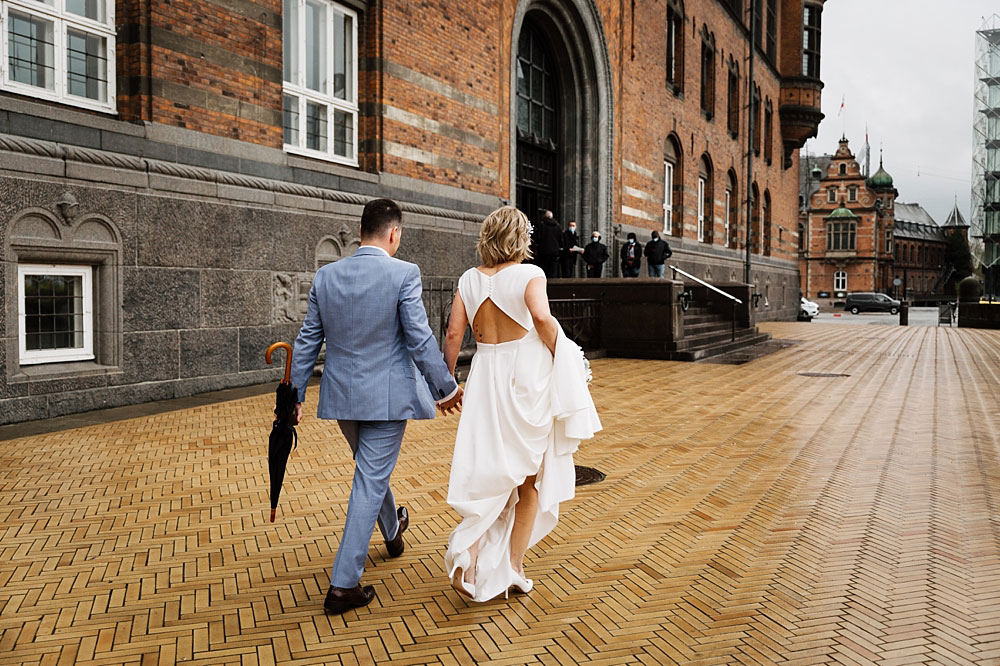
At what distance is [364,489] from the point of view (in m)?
3.67

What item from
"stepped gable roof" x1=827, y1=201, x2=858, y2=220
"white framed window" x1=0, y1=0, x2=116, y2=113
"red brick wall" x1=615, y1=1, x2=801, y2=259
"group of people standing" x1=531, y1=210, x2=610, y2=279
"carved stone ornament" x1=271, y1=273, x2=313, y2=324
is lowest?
"carved stone ornament" x1=271, y1=273, x2=313, y2=324

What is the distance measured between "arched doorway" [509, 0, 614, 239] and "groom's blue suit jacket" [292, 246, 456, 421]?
51.4 feet

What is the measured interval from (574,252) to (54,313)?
506 inches

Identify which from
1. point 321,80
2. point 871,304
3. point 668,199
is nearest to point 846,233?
point 871,304

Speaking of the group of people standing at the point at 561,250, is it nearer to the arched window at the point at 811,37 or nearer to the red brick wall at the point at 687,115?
the red brick wall at the point at 687,115

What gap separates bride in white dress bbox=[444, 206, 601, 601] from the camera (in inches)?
145

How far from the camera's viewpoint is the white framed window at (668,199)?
85.2 ft

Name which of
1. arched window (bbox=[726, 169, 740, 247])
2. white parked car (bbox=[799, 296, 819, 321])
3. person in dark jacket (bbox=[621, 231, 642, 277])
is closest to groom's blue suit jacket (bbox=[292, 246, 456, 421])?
person in dark jacket (bbox=[621, 231, 642, 277])

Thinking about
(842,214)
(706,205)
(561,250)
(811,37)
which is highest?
(811,37)

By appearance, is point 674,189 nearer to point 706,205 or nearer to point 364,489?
point 706,205

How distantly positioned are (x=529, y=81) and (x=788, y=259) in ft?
91.8

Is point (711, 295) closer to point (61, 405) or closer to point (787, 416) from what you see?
point (787, 416)

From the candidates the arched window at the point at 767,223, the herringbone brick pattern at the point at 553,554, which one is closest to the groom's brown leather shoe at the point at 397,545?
the herringbone brick pattern at the point at 553,554

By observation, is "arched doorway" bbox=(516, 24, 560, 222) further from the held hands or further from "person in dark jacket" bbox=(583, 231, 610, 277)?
the held hands
